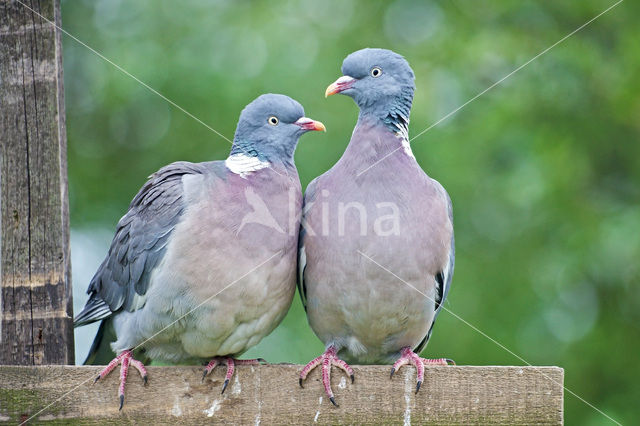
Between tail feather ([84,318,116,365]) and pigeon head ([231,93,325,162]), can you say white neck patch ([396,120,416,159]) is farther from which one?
tail feather ([84,318,116,365])

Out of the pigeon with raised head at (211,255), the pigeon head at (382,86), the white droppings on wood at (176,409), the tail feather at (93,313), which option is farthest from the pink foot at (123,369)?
the pigeon head at (382,86)

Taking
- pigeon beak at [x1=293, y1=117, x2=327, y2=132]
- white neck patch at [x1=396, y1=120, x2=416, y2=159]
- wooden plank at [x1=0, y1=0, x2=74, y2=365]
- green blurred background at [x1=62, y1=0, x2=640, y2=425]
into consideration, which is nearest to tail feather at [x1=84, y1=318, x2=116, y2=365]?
wooden plank at [x1=0, y1=0, x2=74, y2=365]

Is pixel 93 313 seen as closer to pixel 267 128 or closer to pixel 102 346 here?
pixel 102 346

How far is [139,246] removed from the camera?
4027 millimetres

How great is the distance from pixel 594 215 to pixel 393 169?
348cm

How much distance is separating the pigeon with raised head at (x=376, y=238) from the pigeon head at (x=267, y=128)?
0.26m

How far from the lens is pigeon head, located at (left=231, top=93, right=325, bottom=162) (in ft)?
13.6

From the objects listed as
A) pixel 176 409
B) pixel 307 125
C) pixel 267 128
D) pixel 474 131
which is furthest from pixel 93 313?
pixel 474 131

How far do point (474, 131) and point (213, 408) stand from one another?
435cm

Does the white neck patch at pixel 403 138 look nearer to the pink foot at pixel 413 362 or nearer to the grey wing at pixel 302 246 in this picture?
the grey wing at pixel 302 246

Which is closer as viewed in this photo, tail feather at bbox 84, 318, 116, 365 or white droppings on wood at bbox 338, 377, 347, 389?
white droppings on wood at bbox 338, 377, 347, 389

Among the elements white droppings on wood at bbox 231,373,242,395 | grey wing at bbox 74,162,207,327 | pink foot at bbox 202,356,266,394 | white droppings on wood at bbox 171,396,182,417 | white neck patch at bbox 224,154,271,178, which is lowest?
white droppings on wood at bbox 171,396,182,417

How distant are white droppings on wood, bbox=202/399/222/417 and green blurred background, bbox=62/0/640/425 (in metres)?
3.01

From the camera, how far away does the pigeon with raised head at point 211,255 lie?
3748mm
